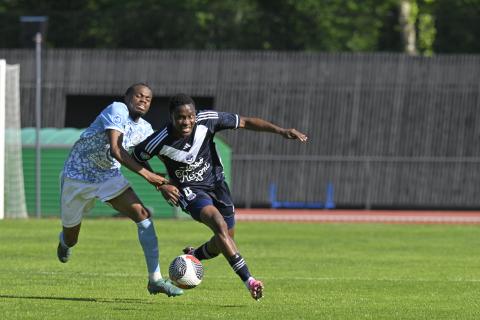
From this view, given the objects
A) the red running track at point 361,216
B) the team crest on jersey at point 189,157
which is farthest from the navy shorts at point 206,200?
the red running track at point 361,216

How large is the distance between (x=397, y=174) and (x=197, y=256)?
23.3 m

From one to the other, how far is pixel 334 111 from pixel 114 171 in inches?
913

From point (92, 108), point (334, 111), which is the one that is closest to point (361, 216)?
point (334, 111)

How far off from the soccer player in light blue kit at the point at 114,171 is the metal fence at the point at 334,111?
22.2 metres

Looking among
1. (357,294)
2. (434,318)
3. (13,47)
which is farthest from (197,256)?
(13,47)

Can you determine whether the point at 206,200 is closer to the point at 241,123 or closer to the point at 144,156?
the point at 144,156

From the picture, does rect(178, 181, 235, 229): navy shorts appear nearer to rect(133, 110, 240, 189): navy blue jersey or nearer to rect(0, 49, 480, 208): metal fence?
rect(133, 110, 240, 189): navy blue jersey

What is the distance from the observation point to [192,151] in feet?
40.2

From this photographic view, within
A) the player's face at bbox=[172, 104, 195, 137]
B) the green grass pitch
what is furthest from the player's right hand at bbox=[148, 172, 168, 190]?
the green grass pitch

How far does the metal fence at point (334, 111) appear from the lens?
35.8 meters

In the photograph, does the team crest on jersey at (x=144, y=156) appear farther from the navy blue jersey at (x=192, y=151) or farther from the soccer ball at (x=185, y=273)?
the soccer ball at (x=185, y=273)

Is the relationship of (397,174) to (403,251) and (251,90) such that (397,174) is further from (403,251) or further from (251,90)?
(403,251)

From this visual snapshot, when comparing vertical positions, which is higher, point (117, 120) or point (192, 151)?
point (117, 120)

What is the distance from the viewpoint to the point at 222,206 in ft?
41.7
